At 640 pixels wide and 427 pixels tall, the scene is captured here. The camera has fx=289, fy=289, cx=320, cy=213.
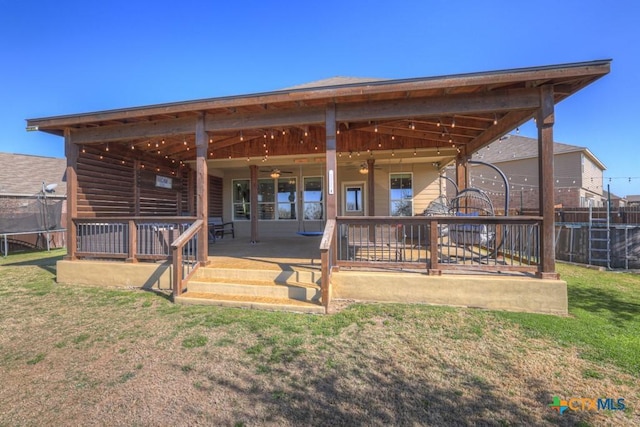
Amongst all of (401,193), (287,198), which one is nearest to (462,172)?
(401,193)

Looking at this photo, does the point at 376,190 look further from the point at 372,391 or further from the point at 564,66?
the point at 372,391

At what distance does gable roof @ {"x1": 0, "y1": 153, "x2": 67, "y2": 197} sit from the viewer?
13297 mm

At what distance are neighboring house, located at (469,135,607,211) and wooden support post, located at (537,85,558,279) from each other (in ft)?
42.3

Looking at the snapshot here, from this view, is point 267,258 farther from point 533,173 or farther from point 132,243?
point 533,173

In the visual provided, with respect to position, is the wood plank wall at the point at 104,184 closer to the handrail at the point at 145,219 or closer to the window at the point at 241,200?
the handrail at the point at 145,219

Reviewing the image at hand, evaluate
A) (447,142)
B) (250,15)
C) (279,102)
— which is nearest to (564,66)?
(447,142)

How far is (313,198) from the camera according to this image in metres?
10.7

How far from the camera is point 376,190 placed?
10.1 metres

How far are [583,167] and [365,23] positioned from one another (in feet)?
55.3

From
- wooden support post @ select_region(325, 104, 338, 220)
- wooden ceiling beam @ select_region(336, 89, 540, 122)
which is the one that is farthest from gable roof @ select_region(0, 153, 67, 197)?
wooden ceiling beam @ select_region(336, 89, 540, 122)

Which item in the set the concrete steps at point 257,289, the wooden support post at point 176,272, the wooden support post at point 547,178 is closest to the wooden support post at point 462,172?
the wooden support post at point 547,178

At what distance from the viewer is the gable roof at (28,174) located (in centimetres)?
1330

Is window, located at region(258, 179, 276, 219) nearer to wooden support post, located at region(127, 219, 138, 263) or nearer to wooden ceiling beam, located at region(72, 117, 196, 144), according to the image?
wooden ceiling beam, located at region(72, 117, 196, 144)

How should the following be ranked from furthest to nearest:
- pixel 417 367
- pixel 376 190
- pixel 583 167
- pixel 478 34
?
pixel 583 167, pixel 478 34, pixel 376 190, pixel 417 367
